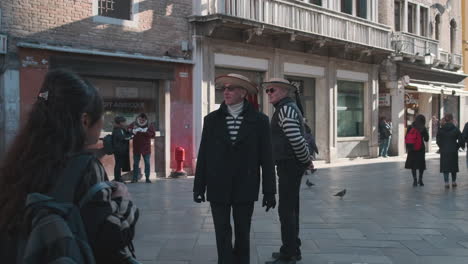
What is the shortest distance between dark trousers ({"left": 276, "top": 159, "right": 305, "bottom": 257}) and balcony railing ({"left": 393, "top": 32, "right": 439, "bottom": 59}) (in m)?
20.0

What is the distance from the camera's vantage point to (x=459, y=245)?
251 inches

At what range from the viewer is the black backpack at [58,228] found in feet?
5.24

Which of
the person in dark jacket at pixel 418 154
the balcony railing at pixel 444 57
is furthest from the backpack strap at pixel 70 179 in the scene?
the balcony railing at pixel 444 57

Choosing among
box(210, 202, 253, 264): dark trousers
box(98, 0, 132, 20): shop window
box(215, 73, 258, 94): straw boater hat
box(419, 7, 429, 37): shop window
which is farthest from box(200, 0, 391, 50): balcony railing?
box(210, 202, 253, 264): dark trousers

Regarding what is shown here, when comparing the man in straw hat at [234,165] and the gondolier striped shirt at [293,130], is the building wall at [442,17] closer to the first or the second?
the gondolier striped shirt at [293,130]

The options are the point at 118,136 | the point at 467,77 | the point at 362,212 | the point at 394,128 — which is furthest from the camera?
the point at 467,77

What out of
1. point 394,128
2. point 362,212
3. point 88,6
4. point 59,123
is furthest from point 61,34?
point 394,128

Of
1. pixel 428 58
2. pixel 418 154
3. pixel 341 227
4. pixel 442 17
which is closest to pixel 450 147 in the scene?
pixel 418 154

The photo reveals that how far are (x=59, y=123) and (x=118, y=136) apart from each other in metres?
10.8

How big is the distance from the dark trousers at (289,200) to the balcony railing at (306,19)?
10.6m

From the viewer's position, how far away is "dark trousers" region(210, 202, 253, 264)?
14.7 feet

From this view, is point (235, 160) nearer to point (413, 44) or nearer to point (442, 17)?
point (413, 44)

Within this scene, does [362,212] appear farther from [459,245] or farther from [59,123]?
[59,123]

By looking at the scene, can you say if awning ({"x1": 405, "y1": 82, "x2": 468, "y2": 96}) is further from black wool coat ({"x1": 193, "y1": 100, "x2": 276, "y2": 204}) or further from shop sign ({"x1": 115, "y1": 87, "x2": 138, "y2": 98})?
black wool coat ({"x1": 193, "y1": 100, "x2": 276, "y2": 204})
